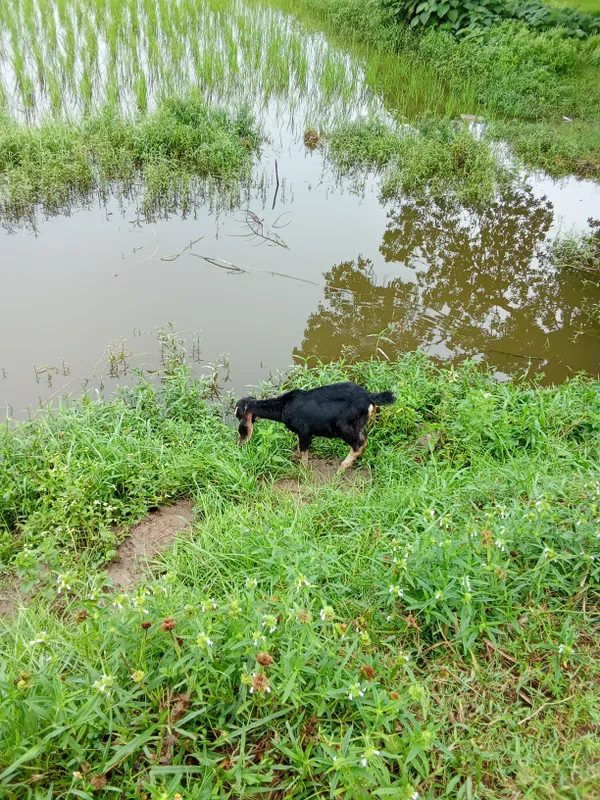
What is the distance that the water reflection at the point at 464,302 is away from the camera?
16.7 ft

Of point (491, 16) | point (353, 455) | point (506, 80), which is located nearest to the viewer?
point (353, 455)

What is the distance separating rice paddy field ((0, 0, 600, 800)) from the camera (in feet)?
6.06

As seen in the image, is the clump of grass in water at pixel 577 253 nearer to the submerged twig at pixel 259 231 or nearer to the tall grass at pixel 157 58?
the submerged twig at pixel 259 231

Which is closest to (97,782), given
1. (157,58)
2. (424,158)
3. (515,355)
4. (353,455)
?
(353,455)

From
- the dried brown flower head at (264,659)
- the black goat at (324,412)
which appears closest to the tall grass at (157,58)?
the black goat at (324,412)

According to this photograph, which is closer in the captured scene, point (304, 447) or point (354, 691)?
point (354, 691)

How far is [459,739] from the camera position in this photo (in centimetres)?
200

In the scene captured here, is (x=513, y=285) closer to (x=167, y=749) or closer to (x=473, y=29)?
(x=167, y=749)

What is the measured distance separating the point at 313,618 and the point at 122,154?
6.36 metres

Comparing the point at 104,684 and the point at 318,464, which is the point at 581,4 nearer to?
the point at 318,464

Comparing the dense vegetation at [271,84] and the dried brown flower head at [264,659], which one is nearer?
the dried brown flower head at [264,659]

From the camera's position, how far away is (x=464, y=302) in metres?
5.55

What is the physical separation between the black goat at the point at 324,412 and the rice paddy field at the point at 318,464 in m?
0.22

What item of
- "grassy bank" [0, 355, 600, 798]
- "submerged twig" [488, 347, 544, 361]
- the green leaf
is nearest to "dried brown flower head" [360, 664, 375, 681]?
"grassy bank" [0, 355, 600, 798]
